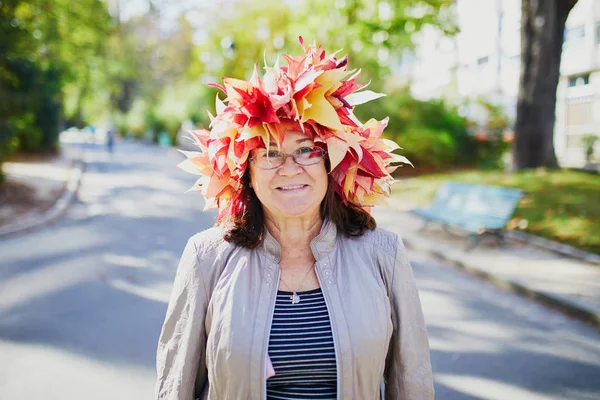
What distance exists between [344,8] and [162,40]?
58323mm

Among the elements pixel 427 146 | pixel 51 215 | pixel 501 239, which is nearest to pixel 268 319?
pixel 501 239

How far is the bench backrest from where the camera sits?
8781mm

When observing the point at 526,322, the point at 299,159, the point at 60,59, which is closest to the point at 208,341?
the point at 299,159

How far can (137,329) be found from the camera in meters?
5.53

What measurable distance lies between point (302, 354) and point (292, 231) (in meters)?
0.56

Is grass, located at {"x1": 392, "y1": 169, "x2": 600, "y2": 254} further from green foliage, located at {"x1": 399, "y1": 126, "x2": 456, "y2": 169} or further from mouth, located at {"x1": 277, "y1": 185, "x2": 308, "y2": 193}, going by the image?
mouth, located at {"x1": 277, "y1": 185, "x2": 308, "y2": 193}

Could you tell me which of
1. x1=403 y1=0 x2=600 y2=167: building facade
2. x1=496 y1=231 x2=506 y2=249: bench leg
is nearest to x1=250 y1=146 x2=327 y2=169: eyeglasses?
x1=496 y1=231 x2=506 y2=249: bench leg

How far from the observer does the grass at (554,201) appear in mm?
9023

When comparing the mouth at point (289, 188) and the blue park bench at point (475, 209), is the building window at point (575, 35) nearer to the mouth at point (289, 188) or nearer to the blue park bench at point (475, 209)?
the blue park bench at point (475, 209)

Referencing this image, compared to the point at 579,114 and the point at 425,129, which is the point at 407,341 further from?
the point at 579,114

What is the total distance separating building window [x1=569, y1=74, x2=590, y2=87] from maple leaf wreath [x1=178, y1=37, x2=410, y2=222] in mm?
35800

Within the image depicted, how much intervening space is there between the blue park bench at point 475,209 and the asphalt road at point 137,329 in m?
1.09

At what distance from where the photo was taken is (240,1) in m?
28.1

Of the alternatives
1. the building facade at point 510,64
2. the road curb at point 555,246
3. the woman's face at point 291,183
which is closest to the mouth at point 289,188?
the woman's face at point 291,183
